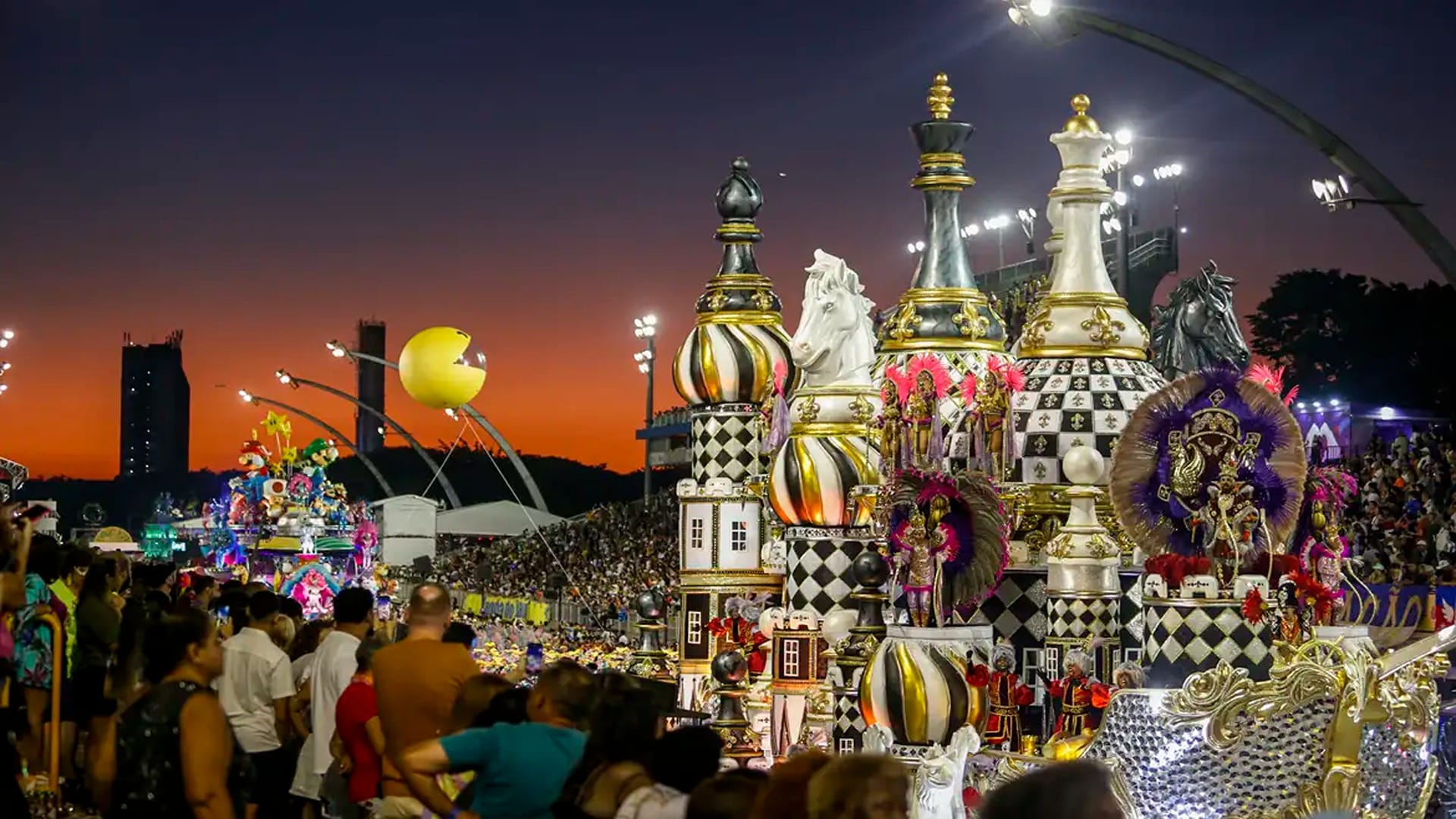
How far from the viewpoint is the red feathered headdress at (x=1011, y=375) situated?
1791cm

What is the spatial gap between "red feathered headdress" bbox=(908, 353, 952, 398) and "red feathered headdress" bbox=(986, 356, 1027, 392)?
19.6 inches

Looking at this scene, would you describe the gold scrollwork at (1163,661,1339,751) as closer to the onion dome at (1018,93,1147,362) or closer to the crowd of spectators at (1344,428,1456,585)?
the onion dome at (1018,93,1147,362)

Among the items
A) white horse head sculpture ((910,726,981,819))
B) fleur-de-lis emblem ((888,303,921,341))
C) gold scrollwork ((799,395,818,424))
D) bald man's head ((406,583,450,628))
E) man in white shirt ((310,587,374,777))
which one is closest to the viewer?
bald man's head ((406,583,450,628))

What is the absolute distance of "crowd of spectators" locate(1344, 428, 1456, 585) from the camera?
2583 cm

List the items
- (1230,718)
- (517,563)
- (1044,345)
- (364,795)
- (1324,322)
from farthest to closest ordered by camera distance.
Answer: (517,563) < (1324,322) < (1044,345) < (1230,718) < (364,795)

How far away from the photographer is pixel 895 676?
15.2m

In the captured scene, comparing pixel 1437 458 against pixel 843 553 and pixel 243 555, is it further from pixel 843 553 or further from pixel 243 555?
pixel 243 555

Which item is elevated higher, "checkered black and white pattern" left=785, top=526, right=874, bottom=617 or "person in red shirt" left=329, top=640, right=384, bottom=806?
"checkered black and white pattern" left=785, top=526, right=874, bottom=617

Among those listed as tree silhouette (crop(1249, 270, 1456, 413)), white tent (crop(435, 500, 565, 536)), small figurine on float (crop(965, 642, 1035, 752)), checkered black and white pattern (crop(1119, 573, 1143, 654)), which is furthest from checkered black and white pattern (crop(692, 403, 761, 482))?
white tent (crop(435, 500, 565, 536))

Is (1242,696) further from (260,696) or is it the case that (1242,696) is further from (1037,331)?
(1037,331)

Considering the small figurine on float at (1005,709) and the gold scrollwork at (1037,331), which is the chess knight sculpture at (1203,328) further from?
the small figurine on float at (1005,709)

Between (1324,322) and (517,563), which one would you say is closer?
(1324,322)

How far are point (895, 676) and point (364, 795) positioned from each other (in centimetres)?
534

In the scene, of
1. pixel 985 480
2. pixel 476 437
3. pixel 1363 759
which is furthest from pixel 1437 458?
pixel 1363 759
